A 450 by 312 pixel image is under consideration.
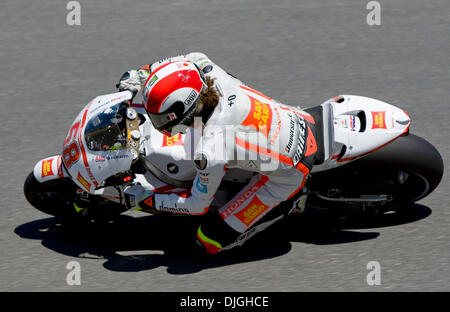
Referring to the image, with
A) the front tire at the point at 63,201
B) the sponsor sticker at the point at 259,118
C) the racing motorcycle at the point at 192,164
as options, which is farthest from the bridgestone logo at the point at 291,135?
the front tire at the point at 63,201

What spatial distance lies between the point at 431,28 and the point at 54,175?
5.10m

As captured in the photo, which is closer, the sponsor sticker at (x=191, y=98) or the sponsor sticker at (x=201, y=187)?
the sponsor sticker at (x=191, y=98)

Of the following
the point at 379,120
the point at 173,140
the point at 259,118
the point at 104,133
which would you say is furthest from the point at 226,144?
the point at 379,120

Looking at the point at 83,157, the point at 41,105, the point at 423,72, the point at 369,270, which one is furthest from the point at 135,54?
the point at 369,270

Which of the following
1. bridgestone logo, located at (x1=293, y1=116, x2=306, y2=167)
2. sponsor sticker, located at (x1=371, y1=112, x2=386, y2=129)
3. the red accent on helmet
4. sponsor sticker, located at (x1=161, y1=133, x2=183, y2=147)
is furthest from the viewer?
sponsor sticker, located at (x1=371, y1=112, x2=386, y2=129)

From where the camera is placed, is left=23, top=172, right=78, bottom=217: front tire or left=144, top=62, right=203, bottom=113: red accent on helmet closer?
left=144, top=62, right=203, bottom=113: red accent on helmet

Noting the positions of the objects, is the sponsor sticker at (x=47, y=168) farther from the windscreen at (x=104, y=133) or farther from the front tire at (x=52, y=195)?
the windscreen at (x=104, y=133)

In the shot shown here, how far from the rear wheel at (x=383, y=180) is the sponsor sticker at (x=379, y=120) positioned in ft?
0.55

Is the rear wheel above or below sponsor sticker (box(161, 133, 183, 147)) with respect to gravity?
below

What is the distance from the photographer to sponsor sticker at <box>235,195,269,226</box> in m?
6.53

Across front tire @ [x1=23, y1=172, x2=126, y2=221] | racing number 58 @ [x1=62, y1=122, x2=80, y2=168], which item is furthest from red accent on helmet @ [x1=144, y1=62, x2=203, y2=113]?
front tire @ [x1=23, y1=172, x2=126, y2=221]

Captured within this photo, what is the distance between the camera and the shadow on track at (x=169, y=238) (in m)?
6.64

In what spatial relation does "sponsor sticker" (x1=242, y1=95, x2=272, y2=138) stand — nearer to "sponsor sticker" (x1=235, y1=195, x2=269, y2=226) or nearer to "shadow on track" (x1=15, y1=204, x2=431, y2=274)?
"sponsor sticker" (x1=235, y1=195, x2=269, y2=226)

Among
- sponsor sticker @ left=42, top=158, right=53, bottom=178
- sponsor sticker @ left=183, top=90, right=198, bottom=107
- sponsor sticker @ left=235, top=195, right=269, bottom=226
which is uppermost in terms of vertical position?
sponsor sticker @ left=183, top=90, right=198, bottom=107
